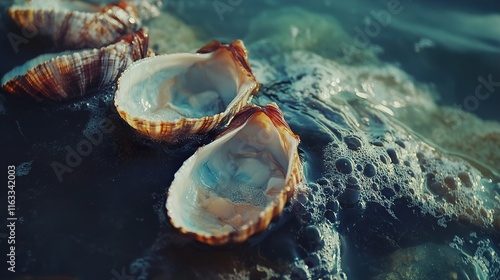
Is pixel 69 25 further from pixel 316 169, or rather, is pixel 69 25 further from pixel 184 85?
pixel 316 169

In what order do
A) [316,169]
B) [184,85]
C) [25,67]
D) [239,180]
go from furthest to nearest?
[25,67], [184,85], [316,169], [239,180]

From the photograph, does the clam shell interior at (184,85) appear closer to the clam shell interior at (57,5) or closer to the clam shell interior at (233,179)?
the clam shell interior at (233,179)

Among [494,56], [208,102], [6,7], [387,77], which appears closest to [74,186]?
[208,102]

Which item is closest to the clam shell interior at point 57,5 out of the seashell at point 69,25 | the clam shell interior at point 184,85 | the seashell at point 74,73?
the seashell at point 69,25

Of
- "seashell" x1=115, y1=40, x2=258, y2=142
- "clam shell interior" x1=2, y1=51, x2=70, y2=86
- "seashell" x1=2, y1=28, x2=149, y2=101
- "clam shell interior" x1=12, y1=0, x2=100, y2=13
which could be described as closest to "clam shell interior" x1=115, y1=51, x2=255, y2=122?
"seashell" x1=115, y1=40, x2=258, y2=142

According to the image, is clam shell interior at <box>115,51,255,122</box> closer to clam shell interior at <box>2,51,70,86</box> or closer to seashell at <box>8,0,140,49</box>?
seashell at <box>8,0,140,49</box>

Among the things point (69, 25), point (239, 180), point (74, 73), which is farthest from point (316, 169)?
point (69, 25)
